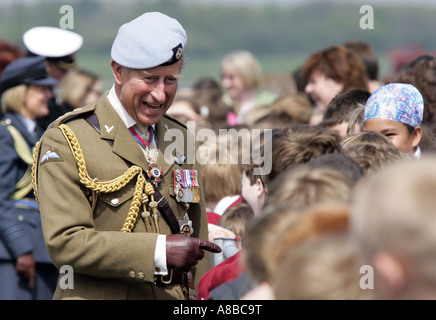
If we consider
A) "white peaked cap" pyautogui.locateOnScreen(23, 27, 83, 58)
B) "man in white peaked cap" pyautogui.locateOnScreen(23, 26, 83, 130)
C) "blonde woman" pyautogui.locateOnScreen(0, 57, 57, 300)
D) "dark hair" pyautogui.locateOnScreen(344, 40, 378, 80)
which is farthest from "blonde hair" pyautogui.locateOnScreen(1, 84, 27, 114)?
"dark hair" pyautogui.locateOnScreen(344, 40, 378, 80)

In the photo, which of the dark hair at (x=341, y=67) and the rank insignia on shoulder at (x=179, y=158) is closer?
the rank insignia on shoulder at (x=179, y=158)

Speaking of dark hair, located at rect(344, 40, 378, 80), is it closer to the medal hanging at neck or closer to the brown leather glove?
the medal hanging at neck

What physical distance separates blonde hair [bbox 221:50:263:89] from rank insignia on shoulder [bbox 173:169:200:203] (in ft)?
17.8

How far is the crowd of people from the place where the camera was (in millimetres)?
1571

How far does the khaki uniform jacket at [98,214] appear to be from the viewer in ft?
9.18

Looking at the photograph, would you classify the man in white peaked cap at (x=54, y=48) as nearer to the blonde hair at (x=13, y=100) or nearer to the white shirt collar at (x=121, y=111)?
the blonde hair at (x=13, y=100)

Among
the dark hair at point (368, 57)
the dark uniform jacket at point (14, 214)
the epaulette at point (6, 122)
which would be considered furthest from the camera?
the dark hair at point (368, 57)

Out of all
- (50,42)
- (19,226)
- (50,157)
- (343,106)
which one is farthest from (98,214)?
(50,42)

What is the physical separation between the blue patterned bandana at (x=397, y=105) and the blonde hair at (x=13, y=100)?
9.80 feet

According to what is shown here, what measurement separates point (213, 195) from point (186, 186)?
1572mm

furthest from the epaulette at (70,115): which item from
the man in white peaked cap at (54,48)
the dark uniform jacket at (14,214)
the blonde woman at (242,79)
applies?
the blonde woman at (242,79)

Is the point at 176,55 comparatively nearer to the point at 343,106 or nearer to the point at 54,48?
the point at 343,106
